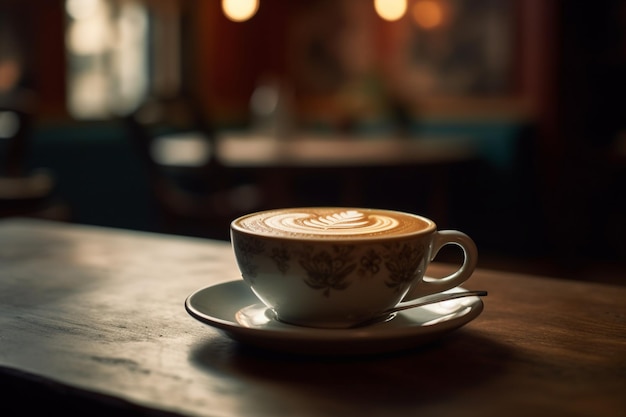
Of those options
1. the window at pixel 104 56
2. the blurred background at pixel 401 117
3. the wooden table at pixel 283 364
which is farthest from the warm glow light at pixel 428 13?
the wooden table at pixel 283 364

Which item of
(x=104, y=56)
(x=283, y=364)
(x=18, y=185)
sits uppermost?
(x=104, y=56)

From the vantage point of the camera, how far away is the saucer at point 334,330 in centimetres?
65

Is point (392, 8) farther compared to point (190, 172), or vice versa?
point (392, 8)

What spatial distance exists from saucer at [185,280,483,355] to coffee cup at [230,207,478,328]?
2 centimetres

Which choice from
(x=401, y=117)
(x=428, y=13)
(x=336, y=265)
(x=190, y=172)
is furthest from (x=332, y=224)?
(x=428, y=13)

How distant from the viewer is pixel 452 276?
78 centimetres

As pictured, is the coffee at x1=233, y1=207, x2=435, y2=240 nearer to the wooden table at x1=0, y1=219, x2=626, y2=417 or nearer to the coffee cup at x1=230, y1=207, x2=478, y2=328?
the coffee cup at x1=230, y1=207, x2=478, y2=328

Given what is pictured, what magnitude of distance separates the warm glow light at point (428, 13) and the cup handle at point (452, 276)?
4.94 m

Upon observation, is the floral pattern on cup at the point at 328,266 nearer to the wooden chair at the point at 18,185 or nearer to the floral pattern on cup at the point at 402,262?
the floral pattern on cup at the point at 402,262

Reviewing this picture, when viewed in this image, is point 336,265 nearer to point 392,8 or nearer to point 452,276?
point 452,276

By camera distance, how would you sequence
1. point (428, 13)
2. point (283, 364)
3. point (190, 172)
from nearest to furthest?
point (283, 364), point (190, 172), point (428, 13)

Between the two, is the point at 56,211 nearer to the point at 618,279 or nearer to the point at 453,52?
the point at 618,279

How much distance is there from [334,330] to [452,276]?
0.49 ft

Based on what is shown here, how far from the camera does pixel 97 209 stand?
15.8 feet
